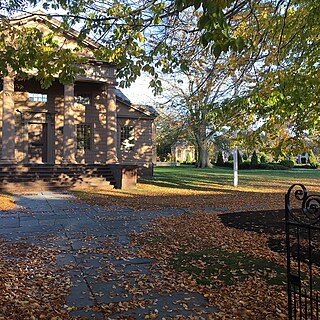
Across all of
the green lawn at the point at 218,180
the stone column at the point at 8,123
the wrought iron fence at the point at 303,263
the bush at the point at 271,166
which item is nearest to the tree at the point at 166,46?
the wrought iron fence at the point at 303,263

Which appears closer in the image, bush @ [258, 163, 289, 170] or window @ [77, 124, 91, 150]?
window @ [77, 124, 91, 150]

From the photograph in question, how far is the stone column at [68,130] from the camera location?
71.9 ft

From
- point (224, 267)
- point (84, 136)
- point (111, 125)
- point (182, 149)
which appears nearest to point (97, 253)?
point (224, 267)

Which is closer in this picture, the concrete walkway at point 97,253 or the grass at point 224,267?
the concrete walkway at point 97,253

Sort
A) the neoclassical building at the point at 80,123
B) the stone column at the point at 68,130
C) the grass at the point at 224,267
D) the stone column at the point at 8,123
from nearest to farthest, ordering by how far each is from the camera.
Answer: the grass at the point at 224,267 → the stone column at the point at 8,123 → the stone column at the point at 68,130 → the neoclassical building at the point at 80,123

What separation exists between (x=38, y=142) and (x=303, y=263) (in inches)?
904

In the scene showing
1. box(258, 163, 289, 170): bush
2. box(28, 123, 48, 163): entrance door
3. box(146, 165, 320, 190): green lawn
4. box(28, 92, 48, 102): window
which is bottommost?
box(146, 165, 320, 190): green lawn

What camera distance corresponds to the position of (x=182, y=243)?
6777mm

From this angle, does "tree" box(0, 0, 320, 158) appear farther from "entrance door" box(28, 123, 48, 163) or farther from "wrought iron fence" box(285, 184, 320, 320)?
"entrance door" box(28, 123, 48, 163)

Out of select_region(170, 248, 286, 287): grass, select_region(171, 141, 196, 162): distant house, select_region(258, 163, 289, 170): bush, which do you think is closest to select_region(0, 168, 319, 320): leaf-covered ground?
select_region(170, 248, 286, 287): grass

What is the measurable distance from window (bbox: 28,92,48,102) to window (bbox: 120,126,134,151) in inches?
248

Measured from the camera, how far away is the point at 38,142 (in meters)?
25.3

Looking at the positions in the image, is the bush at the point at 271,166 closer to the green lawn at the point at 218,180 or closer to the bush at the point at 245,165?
the bush at the point at 245,165

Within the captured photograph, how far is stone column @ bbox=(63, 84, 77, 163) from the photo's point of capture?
21.9 metres
